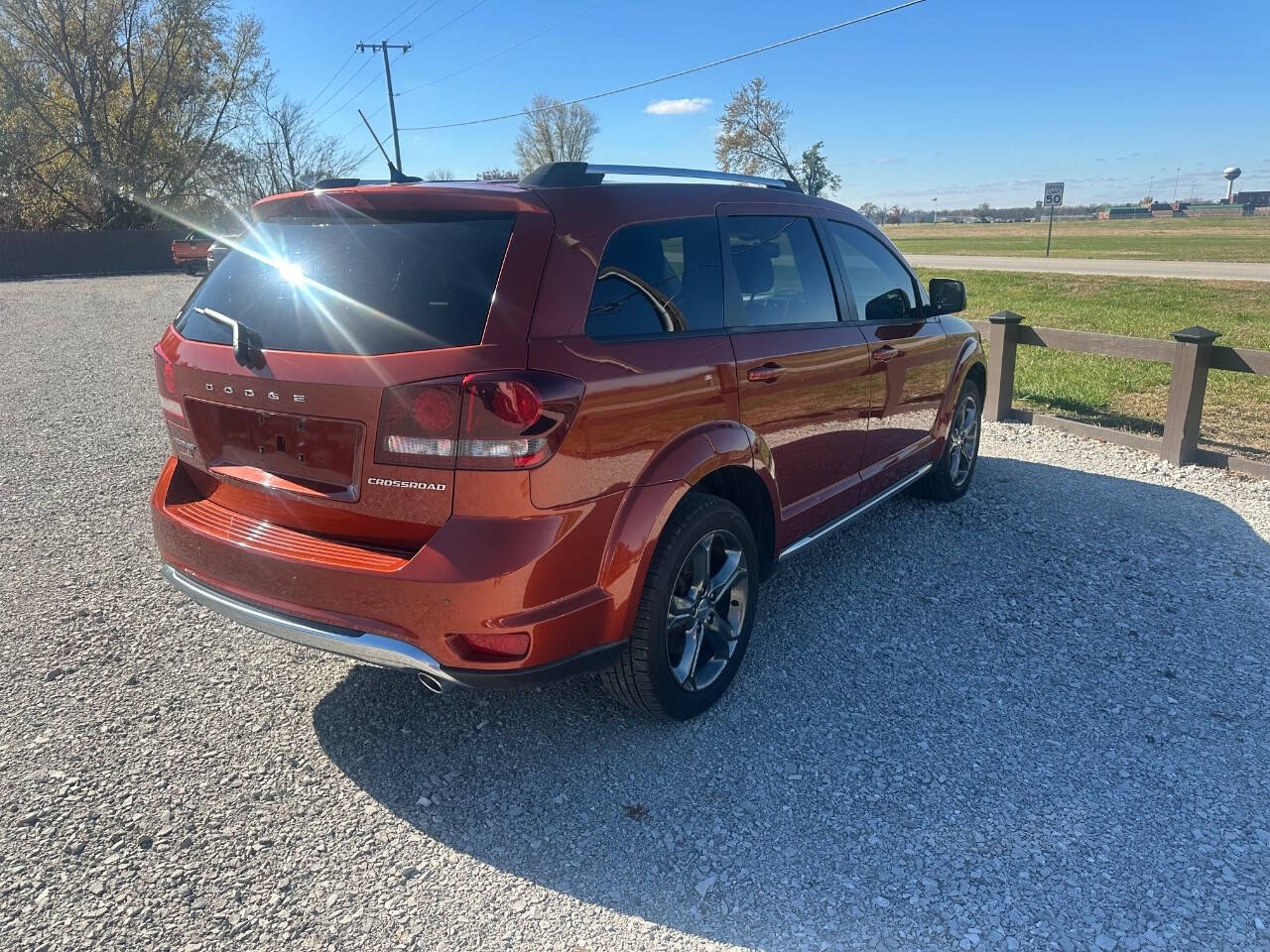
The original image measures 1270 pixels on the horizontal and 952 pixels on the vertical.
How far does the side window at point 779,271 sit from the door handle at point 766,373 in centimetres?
A: 18

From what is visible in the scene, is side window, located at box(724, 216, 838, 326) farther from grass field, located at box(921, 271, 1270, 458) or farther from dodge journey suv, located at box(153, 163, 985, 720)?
grass field, located at box(921, 271, 1270, 458)

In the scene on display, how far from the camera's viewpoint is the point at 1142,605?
421 cm

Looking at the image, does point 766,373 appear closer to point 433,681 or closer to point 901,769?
point 901,769

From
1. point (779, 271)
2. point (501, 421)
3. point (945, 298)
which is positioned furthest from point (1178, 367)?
Answer: point (501, 421)

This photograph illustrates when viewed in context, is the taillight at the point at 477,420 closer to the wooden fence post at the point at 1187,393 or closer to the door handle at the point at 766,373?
the door handle at the point at 766,373

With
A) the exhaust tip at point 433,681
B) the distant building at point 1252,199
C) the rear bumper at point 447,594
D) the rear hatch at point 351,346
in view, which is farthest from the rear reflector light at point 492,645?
the distant building at point 1252,199

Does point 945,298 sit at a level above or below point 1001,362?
above


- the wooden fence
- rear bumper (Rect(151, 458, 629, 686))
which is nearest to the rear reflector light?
rear bumper (Rect(151, 458, 629, 686))

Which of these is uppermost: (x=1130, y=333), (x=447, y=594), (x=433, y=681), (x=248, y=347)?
(x=248, y=347)

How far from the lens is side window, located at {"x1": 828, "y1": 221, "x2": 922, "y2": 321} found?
4301 millimetres

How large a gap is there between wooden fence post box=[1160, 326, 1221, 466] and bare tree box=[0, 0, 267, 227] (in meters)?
49.7

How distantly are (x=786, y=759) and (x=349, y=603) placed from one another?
1.55m

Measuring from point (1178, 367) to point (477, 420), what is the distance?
5790mm

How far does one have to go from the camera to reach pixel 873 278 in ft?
14.9
